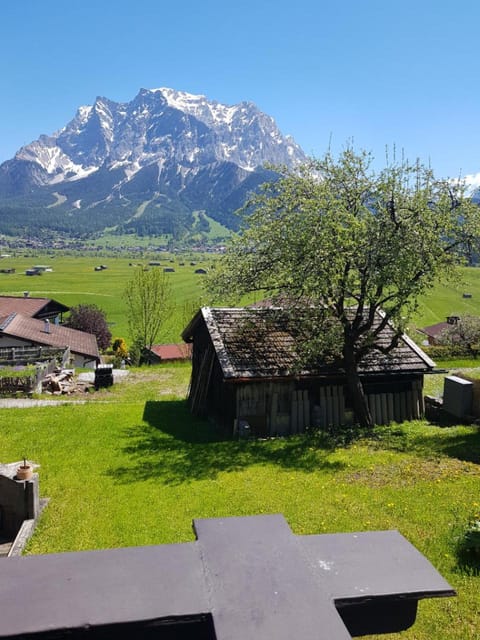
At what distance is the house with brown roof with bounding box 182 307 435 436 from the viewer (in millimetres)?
22453

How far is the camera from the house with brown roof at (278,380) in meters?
22.5

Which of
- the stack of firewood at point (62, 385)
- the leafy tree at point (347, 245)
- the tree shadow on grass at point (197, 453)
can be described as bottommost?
the stack of firewood at point (62, 385)

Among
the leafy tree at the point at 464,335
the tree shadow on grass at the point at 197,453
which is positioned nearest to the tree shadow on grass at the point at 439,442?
the tree shadow on grass at the point at 197,453

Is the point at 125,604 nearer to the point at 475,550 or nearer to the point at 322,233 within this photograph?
the point at 475,550

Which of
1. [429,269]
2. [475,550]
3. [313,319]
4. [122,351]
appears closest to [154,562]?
[475,550]

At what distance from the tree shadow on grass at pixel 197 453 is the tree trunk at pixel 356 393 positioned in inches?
121

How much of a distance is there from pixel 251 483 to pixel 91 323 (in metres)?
62.3

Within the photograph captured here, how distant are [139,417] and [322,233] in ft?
40.5

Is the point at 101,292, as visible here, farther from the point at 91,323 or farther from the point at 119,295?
the point at 91,323

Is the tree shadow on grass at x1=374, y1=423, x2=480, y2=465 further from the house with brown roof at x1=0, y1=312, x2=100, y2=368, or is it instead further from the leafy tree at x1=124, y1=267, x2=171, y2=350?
the leafy tree at x1=124, y1=267, x2=171, y2=350

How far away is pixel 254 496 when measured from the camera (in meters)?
14.3

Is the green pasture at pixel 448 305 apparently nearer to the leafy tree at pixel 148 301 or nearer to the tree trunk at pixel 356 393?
the leafy tree at pixel 148 301

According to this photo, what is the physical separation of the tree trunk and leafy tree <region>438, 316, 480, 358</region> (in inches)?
1233

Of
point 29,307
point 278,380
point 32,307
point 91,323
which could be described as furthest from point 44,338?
point 278,380
